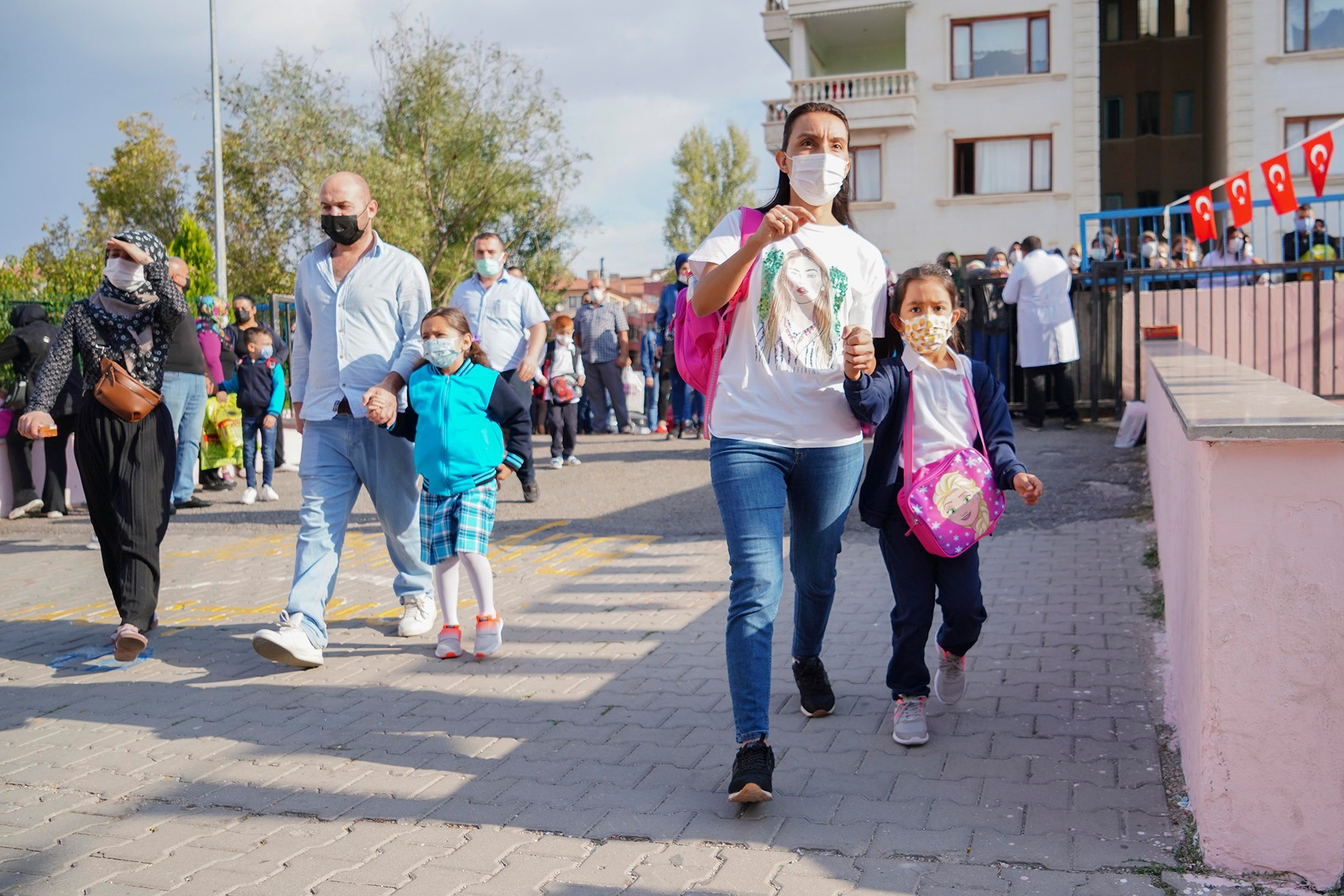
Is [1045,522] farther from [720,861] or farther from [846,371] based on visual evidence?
[720,861]

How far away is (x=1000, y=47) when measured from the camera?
105 ft

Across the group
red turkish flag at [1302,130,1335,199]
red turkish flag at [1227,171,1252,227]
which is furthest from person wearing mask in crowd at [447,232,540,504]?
red turkish flag at [1302,130,1335,199]

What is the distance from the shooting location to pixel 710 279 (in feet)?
12.3

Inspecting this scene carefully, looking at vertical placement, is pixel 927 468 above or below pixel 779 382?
below

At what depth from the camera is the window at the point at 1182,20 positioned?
36.6 m

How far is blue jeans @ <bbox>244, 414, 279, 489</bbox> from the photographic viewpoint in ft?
38.1

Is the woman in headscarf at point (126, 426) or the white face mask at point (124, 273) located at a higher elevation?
the white face mask at point (124, 273)

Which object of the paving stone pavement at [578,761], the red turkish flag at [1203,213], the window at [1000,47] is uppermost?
the window at [1000,47]

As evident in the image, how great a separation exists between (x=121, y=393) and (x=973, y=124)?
96.4 feet

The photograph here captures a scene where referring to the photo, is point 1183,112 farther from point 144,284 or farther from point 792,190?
point 792,190

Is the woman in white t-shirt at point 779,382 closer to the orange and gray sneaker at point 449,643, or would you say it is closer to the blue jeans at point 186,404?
the orange and gray sneaker at point 449,643

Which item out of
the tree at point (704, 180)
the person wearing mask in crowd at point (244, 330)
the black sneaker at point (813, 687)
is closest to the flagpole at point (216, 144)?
the person wearing mask in crowd at point (244, 330)

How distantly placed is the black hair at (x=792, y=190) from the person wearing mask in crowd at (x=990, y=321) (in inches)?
404

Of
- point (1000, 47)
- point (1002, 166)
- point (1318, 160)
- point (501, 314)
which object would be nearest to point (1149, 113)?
point (1000, 47)
